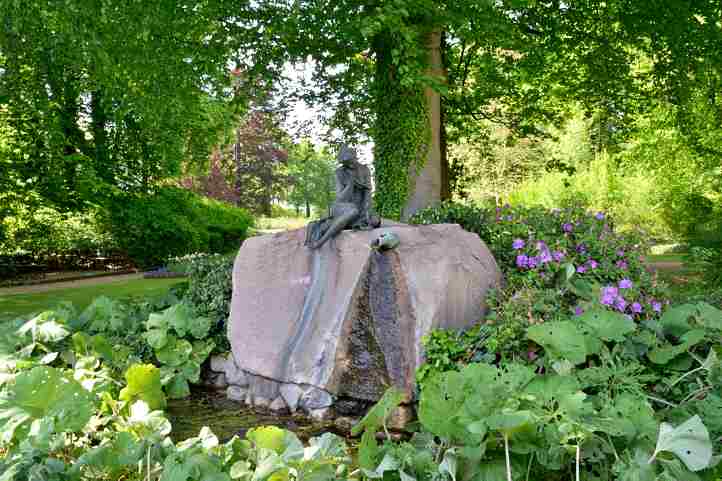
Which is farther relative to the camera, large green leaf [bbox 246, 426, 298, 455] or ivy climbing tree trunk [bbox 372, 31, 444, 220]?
ivy climbing tree trunk [bbox 372, 31, 444, 220]

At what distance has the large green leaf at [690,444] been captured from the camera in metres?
2.32

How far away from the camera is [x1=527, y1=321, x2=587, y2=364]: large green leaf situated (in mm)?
Answer: 3439

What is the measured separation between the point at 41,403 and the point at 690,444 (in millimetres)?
3324

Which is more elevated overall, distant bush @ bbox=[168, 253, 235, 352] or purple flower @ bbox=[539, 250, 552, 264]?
purple flower @ bbox=[539, 250, 552, 264]

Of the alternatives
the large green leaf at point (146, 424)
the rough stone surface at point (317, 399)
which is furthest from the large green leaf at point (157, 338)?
the large green leaf at point (146, 424)

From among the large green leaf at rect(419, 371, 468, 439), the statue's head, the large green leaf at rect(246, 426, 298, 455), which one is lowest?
the large green leaf at rect(246, 426, 298, 455)

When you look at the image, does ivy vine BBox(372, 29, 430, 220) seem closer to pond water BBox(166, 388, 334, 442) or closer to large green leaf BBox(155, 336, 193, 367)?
large green leaf BBox(155, 336, 193, 367)

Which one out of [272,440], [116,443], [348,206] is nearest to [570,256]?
[348,206]

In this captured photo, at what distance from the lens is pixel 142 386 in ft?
13.9

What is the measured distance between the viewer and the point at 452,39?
42.9ft

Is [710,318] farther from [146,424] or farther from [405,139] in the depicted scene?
[405,139]

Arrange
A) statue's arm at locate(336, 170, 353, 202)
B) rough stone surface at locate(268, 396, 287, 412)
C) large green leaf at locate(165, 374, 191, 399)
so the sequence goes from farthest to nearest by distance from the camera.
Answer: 1. statue's arm at locate(336, 170, 353, 202)
2. large green leaf at locate(165, 374, 191, 399)
3. rough stone surface at locate(268, 396, 287, 412)

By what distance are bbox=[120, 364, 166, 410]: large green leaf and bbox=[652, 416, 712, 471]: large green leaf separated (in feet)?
11.1

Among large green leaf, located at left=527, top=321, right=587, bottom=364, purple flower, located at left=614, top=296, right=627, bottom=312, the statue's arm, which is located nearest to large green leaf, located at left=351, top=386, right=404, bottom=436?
large green leaf, located at left=527, top=321, right=587, bottom=364
